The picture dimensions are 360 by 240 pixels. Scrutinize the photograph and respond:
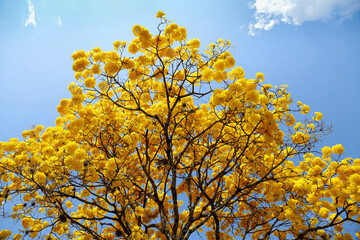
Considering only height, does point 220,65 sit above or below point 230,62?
below

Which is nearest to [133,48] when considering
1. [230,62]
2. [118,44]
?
[118,44]

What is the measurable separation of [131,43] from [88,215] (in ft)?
17.0

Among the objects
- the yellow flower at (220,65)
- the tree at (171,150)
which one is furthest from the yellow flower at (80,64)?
the yellow flower at (220,65)

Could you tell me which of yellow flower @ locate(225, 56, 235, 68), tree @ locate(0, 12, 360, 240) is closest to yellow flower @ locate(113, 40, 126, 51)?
tree @ locate(0, 12, 360, 240)

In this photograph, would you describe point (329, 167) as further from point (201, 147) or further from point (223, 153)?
point (201, 147)

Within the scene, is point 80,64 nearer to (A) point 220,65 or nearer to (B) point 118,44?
(B) point 118,44

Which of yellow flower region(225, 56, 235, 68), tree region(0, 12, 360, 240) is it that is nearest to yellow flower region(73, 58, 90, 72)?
tree region(0, 12, 360, 240)

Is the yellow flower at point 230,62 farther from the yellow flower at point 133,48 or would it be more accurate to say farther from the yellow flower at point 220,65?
the yellow flower at point 133,48

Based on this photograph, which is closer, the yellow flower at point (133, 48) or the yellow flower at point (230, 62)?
the yellow flower at point (230, 62)

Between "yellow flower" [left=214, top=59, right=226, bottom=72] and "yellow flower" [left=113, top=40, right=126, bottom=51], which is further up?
"yellow flower" [left=113, top=40, right=126, bottom=51]

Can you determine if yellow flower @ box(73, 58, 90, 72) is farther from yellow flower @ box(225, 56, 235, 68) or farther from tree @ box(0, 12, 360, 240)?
yellow flower @ box(225, 56, 235, 68)

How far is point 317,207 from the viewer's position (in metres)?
5.57

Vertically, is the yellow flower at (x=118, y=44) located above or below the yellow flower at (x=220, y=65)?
above

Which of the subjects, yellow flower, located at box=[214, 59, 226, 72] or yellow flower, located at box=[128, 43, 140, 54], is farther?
yellow flower, located at box=[128, 43, 140, 54]
